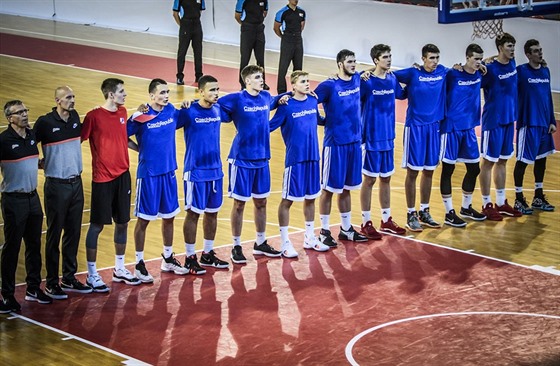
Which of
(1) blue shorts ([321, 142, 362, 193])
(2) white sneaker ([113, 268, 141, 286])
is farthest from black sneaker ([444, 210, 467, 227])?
(2) white sneaker ([113, 268, 141, 286])

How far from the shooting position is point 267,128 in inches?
433

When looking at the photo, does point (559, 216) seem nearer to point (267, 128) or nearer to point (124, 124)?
point (267, 128)

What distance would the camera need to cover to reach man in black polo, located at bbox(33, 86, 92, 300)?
958 centimetres

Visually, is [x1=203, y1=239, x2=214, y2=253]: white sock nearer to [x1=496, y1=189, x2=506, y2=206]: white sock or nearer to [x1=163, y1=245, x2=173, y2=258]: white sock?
[x1=163, y1=245, x2=173, y2=258]: white sock

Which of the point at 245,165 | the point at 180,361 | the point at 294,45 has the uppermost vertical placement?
the point at 294,45

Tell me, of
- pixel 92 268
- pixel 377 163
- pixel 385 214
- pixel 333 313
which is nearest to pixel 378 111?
pixel 377 163

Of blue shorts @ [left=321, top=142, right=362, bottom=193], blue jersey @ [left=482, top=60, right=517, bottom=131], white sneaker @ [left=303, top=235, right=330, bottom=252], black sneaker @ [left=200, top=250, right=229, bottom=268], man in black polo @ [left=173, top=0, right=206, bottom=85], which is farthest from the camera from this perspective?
man in black polo @ [left=173, top=0, right=206, bottom=85]

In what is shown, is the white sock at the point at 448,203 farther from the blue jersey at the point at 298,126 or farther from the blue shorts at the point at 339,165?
the blue jersey at the point at 298,126

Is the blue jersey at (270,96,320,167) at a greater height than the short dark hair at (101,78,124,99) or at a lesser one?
lesser

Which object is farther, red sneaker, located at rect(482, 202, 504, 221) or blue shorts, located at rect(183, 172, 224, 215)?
red sneaker, located at rect(482, 202, 504, 221)

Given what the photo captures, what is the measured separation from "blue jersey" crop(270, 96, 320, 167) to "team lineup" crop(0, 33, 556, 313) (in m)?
0.01

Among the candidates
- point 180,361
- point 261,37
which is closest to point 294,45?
point 261,37

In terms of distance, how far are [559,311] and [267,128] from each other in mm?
3538

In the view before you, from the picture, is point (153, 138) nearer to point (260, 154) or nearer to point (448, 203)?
point (260, 154)
